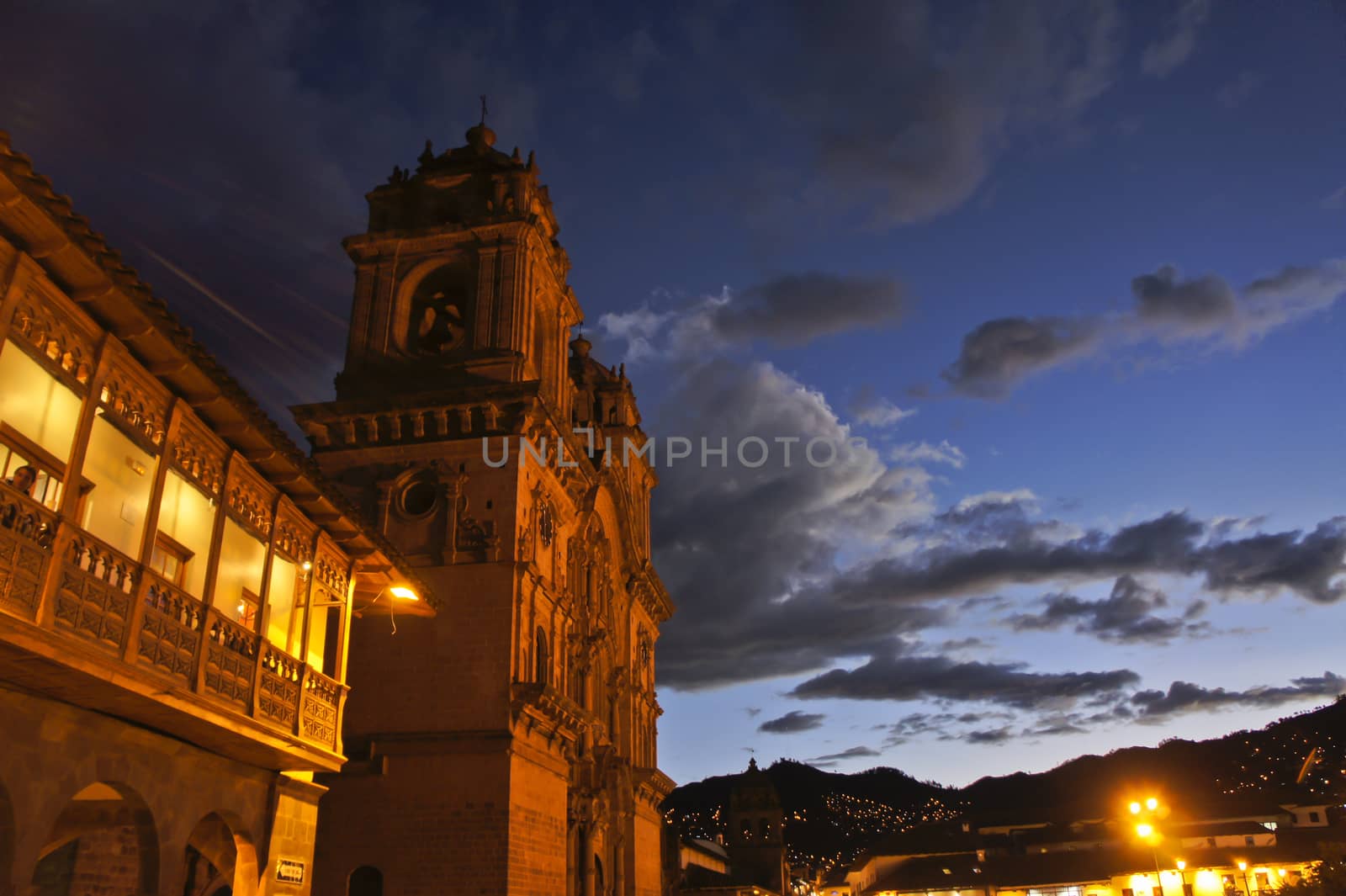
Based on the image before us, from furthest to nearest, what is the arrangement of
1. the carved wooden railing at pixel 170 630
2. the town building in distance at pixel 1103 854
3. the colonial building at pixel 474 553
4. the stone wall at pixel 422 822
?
the town building in distance at pixel 1103 854
the colonial building at pixel 474 553
the stone wall at pixel 422 822
the carved wooden railing at pixel 170 630

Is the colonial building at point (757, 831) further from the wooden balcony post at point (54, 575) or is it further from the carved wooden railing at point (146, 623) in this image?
the wooden balcony post at point (54, 575)

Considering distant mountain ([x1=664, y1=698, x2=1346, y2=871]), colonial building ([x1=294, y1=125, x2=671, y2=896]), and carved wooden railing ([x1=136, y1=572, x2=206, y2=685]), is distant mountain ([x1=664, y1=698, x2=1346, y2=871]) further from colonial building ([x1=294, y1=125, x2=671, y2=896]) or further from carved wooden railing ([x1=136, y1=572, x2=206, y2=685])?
carved wooden railing ([x1=136, y1=572, x2=206, y2=685])

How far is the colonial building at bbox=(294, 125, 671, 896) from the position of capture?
70.8 feet

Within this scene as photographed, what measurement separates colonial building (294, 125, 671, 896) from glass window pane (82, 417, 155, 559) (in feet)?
31.0

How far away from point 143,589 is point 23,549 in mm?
1662

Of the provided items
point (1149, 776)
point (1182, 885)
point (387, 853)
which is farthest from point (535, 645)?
point (1149, 776)

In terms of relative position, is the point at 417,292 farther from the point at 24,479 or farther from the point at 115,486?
the point at 24,479

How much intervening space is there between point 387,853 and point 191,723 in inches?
455

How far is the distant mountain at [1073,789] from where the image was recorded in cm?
9031

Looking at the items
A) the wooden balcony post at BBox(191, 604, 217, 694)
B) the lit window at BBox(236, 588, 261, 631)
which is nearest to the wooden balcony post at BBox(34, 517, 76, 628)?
the wooden balcony post at BBox(191, 604, 217, 694)

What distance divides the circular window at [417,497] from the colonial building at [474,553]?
0.07 m

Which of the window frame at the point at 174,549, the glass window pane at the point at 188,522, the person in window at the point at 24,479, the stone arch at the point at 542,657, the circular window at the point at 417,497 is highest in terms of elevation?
the circular window at the point at 417,497

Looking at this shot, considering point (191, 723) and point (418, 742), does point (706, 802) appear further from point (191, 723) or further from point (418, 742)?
point (191, 723)

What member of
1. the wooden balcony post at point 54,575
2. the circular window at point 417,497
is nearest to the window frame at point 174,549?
the wooden balcony post at point 54,575
